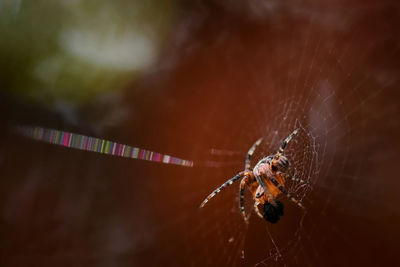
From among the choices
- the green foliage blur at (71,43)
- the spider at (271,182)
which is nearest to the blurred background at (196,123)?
the green foliage blur at (71,43)

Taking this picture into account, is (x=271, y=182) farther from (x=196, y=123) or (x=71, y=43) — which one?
(x=71, y=43)

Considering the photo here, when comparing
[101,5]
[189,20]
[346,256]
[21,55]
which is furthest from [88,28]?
[346,256]

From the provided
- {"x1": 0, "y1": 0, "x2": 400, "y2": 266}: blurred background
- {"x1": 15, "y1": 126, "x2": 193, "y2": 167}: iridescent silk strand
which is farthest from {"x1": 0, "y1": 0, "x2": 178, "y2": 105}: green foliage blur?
{"x1": 15, "y1": 126, "x2": 193, "y2": 167}: iridescent silk strand

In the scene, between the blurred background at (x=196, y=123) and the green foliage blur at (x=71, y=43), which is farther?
the green foliage blur at (x=71, y=43)

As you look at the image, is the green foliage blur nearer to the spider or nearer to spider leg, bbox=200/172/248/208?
spider leg, bbox=200/172/248/208

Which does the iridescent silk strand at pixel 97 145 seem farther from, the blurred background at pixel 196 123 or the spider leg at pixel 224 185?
the spider leg at pixel 224 185

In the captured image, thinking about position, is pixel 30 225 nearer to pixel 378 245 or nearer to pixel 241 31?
pixel 241 31

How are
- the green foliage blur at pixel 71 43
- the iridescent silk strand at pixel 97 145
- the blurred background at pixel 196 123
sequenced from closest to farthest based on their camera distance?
the blurred background at pixel 196 123 < the green foliage blur at pixel 71 43 < the iridescent silk strand at pixel 97 145

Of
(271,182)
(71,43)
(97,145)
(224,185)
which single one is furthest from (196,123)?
(71,43)
